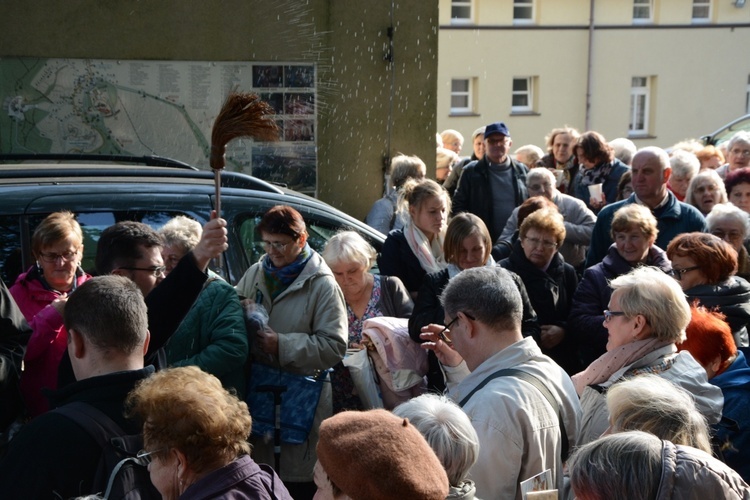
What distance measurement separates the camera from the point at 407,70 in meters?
10.3

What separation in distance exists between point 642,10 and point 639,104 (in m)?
3.37

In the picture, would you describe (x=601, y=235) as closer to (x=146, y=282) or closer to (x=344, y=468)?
(x=146, y=282)

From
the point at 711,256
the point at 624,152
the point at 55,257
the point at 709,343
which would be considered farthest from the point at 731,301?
the point at 624,152

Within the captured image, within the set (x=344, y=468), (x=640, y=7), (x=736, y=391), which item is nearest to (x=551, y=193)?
(x=736, y=391)

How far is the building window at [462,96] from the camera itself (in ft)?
104

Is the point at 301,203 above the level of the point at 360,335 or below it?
above

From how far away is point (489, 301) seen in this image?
12.3 ft

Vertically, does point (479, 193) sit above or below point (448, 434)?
above

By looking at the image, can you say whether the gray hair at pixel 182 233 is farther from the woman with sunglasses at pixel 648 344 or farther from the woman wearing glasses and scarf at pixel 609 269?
the woman wearing glasses and scarf at pixel 609 269

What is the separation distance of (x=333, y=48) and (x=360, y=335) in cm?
514

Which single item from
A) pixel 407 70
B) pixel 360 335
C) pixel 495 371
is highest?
pixel 407 70

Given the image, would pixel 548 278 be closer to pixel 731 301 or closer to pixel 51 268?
pixel 731 301

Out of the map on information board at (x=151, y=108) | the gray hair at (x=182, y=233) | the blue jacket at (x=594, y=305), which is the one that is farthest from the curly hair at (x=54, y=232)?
the map on information board at (x=151, y=108)

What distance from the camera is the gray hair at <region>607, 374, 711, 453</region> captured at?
302 cm
